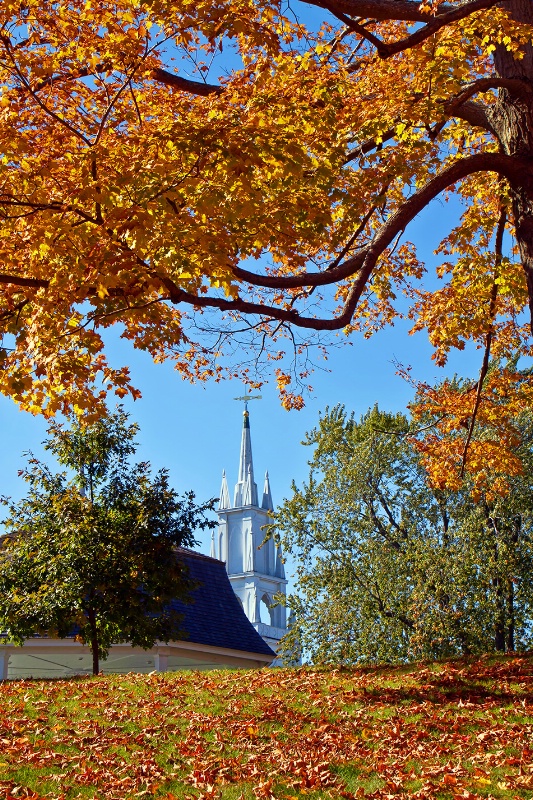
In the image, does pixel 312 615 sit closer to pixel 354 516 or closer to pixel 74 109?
pixel 354 516

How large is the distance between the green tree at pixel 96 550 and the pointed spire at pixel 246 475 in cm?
4907

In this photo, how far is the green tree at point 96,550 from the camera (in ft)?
54.3

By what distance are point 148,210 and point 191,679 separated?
694 cm

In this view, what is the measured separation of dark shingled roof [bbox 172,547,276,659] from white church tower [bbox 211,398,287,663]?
36259 mm

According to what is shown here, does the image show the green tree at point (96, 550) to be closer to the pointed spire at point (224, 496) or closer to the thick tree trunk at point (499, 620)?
the thick tree trunk at point (499, 620)

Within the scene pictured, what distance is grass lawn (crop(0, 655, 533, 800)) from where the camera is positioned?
6.91 m

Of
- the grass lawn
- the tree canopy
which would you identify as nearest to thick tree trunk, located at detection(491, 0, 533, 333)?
the tree canopy

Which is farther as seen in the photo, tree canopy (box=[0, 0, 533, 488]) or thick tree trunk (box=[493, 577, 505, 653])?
thick tree trunk (box=[493, 577, 505, 653])

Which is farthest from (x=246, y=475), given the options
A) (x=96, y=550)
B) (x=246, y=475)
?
(x=96, y=550)

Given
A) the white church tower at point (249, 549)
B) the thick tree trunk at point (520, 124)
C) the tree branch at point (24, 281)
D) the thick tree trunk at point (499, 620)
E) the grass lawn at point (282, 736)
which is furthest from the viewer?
the white church tower at point (249, 549)

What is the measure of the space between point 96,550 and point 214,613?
498 inches

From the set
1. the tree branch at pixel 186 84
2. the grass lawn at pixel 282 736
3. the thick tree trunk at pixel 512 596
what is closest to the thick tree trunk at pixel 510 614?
the thick tree trunk at pixel 512 596

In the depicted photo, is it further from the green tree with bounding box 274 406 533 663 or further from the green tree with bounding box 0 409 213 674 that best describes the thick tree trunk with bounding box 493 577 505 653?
the green tree with bounding box 0 409 213 674

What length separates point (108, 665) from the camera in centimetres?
2598
